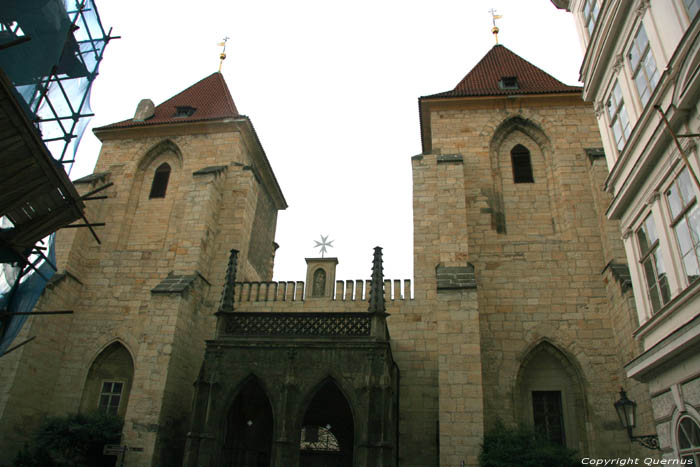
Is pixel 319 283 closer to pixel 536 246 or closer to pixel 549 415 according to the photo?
pixel 536 246

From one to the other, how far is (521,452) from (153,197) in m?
15.1

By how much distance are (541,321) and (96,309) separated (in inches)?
548

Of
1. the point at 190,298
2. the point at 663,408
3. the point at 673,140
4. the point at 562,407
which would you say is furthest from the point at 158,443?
the point at 673,140

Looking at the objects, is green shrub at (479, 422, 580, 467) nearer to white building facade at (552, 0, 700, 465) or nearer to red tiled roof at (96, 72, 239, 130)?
white building facade at (552, 0, 700, 465)

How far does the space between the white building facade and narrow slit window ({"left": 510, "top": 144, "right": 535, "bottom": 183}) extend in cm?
608

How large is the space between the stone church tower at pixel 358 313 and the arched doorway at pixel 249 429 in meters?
0.06

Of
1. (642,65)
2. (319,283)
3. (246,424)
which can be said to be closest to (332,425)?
(246,424)

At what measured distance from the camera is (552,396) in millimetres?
13625

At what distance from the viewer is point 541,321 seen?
14.2 meters

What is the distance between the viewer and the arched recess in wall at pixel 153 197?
18.4 m

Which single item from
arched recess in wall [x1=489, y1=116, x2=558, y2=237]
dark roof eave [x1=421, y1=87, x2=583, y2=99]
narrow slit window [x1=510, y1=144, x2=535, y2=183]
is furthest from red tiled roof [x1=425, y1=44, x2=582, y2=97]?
narrow slit window [x1=510, y1=144, x2=535, y2=183]

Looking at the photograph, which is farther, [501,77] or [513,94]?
[501,77]

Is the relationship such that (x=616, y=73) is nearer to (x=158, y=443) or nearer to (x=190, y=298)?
(x=190, y=298)


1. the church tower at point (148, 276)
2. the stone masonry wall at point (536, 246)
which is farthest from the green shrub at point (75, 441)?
the stone masonry wall at point (536, 246)
